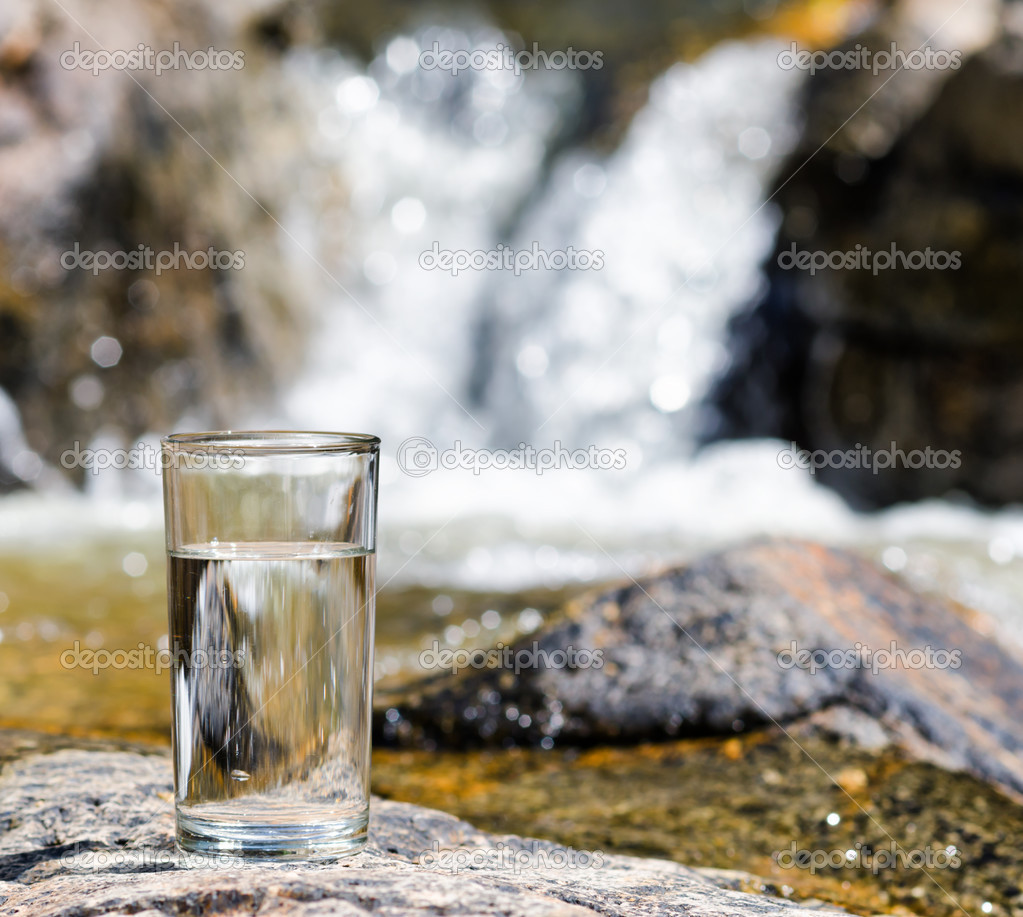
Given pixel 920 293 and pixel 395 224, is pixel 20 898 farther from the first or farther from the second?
pixel 395 224

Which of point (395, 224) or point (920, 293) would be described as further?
point (395, 224)

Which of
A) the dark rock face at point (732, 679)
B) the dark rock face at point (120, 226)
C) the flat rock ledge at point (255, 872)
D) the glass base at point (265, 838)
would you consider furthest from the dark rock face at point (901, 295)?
the glass base at point (265, 838)

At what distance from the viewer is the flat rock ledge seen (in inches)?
36.3

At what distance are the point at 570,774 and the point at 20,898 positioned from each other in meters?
1.19

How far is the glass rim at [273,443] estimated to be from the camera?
3.76 feet

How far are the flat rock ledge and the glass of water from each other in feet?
0.22

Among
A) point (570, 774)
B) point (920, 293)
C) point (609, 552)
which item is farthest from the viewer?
point (920, 293)

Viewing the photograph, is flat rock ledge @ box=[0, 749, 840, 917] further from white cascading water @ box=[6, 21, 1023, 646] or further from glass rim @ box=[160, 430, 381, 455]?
white cascading water @ box=[6, 21, 1023, 646]

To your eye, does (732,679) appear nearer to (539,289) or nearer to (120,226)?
(120,226)

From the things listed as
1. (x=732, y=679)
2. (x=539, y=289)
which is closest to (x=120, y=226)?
(x=539, y=289)

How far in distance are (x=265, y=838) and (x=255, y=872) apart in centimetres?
12

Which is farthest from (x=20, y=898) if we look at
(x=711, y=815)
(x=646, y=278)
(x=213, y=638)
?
(x=646, y=278)

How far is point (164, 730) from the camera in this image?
2.48 m

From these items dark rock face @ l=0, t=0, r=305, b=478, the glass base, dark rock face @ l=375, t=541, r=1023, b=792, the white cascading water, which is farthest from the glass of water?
dark rock face @ l=0, t=0, r=305, b=478
